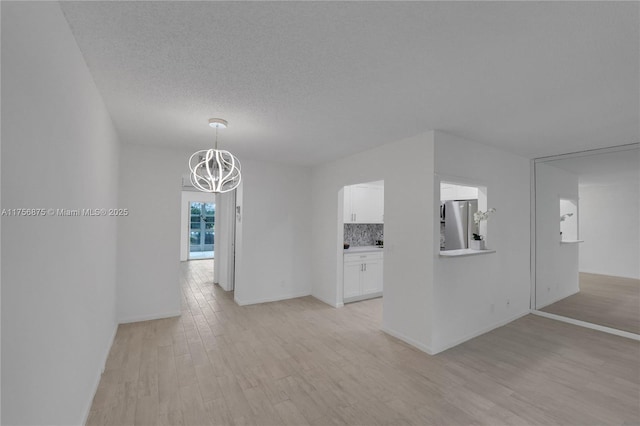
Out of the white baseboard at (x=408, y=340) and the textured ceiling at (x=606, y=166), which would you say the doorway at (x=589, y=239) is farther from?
the white baseboard at (x=408, y=340)

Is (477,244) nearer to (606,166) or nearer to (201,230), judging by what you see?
(606,166)

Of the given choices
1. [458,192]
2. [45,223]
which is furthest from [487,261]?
[45,223]

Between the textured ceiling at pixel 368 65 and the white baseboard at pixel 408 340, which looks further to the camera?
the white baseboard at pixel 408 340

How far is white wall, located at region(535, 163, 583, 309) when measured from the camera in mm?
4633

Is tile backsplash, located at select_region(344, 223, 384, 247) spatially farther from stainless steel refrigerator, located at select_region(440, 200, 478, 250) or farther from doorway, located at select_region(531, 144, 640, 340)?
doorway, located at select_region(531, 144, 640, 340)

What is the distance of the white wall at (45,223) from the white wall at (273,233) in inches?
108

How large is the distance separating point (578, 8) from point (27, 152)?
2.60m

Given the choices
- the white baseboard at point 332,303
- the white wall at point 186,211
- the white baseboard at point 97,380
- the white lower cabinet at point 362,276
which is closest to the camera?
the white baseboard at point 97,380

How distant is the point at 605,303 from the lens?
445cm

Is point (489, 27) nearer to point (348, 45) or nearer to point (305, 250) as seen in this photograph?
Result: point (348, 45)

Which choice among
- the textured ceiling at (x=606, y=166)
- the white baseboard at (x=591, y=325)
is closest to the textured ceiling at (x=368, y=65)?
the textured ceiling at (x=606, y=166)

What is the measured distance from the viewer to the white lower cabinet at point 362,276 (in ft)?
16.5

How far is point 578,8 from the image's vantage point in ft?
4.49

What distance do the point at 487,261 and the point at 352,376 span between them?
8.23 ft
